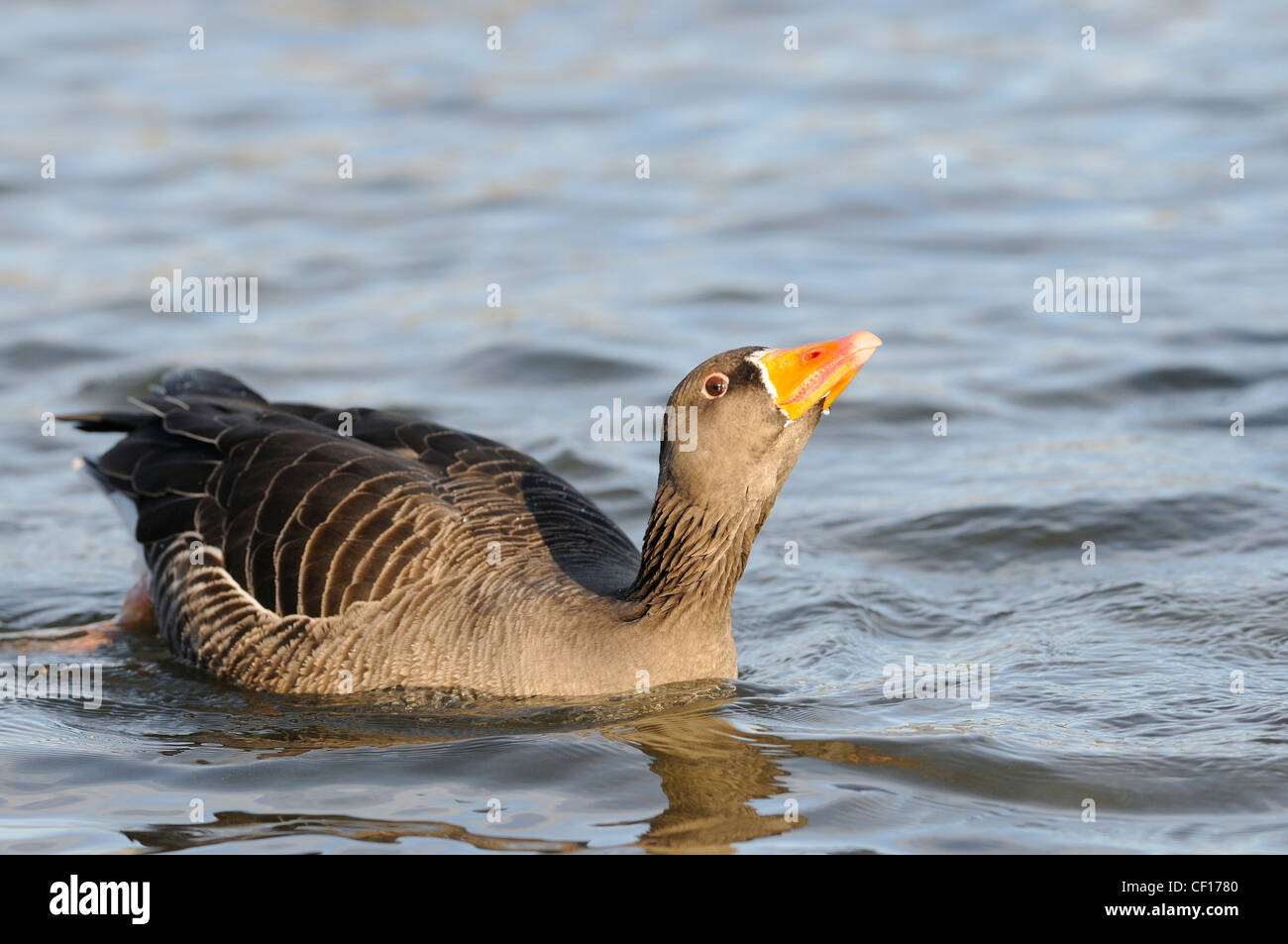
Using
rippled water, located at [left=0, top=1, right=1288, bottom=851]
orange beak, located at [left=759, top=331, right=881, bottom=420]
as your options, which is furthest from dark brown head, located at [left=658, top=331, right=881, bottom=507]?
rippled water, located at [left=0, top=1, right=1288, bottom=851]

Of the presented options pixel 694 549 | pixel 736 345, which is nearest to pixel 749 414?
pixel 694 549

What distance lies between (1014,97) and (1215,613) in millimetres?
14391

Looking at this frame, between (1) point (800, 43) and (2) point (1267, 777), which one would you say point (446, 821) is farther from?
(1) point (800, 43)

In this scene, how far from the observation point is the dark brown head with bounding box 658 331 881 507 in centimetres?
798

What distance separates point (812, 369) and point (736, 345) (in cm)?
730

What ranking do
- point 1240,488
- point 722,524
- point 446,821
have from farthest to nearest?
point 1240,488
point 722,524
point 446,821

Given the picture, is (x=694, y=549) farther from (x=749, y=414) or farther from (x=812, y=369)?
(x=812, y=369)

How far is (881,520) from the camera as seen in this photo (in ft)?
39.7

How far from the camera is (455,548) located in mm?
9062

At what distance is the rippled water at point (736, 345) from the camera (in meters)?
8.00

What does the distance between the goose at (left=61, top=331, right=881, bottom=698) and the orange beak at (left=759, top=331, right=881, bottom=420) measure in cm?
1

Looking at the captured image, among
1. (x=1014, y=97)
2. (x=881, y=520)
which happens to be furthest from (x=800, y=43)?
(x=881, y=520)

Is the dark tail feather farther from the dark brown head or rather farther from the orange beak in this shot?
the orange beak

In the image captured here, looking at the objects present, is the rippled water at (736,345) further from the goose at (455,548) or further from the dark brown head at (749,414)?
the dark brown head at (749,414)
